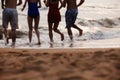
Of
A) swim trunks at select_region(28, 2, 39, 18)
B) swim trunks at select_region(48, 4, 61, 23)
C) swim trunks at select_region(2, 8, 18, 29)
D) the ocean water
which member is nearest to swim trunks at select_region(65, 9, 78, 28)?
swim trunks at select_region(48, 4, 61, 23)

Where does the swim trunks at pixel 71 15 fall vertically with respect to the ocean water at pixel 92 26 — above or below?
above

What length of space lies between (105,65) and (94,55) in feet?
1.18

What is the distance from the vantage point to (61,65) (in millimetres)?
2090

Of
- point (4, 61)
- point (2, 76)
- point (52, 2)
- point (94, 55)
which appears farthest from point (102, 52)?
point (52, 2)

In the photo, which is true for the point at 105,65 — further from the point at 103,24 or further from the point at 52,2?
the point at 103,24

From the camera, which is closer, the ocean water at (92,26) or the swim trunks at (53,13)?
the swim trunks at (53,13)

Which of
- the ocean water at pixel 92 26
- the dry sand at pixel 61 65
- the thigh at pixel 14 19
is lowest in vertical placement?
the ocean water at pixel 92 26

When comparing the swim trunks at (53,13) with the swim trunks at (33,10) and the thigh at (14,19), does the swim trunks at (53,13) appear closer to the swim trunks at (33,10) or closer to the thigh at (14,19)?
the swim trunks at (33,10)

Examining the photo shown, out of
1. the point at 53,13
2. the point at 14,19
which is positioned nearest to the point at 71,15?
the point at 53,13

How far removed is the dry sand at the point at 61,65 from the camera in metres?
1.86

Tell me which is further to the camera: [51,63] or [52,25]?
[52,25]

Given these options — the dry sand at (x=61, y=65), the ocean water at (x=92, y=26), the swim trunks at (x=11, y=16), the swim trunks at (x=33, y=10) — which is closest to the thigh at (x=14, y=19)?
the swim trunks at (x=11, y=16)

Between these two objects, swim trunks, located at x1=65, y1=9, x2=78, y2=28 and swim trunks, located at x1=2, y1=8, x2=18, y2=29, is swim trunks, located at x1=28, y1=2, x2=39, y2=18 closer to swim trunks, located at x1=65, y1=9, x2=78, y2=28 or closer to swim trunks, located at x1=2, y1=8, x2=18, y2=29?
swim trunks, located at x1=2, y1=8, x2=18, y2=29

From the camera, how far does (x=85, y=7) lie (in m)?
20.2
